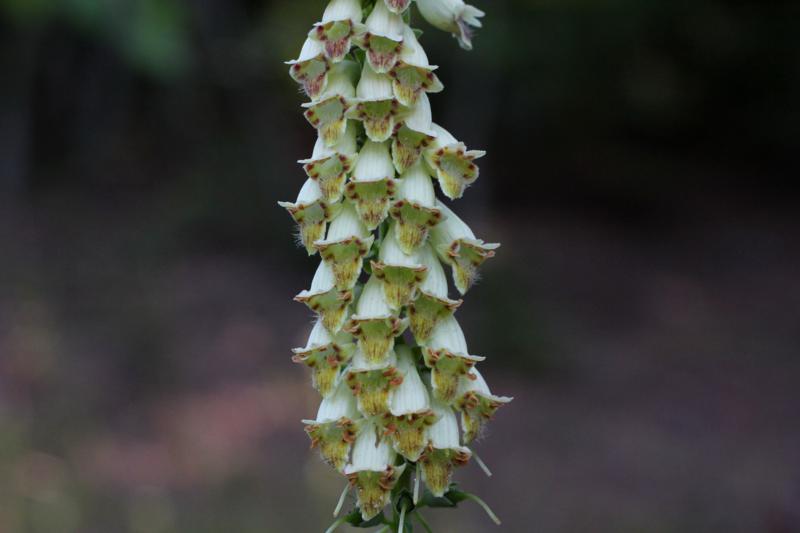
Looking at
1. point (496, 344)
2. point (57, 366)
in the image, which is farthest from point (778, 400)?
point (57, 366)

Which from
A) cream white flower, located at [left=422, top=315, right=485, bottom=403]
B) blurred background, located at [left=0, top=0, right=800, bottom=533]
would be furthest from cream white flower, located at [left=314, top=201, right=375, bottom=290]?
blurred background, located at [left=0, top=0, right=800, bottom=533]

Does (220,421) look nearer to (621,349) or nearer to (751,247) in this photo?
(621,349)

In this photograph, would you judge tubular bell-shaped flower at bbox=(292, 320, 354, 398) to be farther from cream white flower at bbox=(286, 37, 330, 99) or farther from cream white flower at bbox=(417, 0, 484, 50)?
cream white flower at bbox=(417, 0, 484, 50)

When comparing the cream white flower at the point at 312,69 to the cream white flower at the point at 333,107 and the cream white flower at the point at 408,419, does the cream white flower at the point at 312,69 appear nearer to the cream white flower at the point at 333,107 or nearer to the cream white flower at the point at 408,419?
the cream white flower at the point at 333,107

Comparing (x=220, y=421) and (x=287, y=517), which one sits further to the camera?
(x=220, y=421)

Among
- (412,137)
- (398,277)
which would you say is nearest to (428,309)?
(398,277)

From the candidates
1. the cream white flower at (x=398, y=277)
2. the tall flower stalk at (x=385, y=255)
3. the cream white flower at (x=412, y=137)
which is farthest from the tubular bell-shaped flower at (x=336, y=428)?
the cream white flower at (x=412, y=137)
